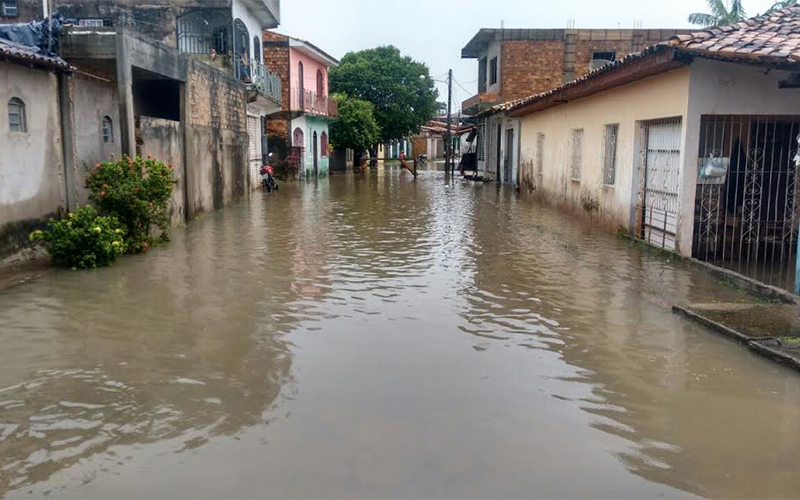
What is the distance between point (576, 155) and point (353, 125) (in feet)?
87.5

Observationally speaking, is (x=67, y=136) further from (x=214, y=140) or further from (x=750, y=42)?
(x=750, y=42)

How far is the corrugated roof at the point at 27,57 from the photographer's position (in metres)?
8.84

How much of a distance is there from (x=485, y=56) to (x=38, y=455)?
110 feet

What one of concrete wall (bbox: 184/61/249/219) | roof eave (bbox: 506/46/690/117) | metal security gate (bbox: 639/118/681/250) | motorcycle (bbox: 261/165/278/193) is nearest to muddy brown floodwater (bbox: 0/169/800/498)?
metal security gate (bbox: 639/118/681/250)

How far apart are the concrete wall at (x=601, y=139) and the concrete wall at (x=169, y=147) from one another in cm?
907

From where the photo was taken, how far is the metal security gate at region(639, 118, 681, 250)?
11.0m

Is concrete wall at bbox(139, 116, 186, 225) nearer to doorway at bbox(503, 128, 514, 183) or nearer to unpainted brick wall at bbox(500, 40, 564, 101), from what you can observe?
doorway at bbox(503, 128, 514, 183)

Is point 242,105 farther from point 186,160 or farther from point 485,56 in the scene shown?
point 485,56

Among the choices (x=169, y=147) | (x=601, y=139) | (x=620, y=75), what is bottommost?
(x=169, y=147)

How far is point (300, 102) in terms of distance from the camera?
3359 cm

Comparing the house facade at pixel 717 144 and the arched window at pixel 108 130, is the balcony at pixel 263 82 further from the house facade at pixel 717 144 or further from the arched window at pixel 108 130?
the house facade at pixel 717 144

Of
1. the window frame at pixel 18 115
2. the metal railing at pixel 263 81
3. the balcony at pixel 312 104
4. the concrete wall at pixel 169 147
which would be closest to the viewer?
the window frame at pixel 18 115

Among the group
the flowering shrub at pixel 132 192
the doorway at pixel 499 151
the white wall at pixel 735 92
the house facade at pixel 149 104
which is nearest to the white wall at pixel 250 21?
the house facade at pixel 149 104

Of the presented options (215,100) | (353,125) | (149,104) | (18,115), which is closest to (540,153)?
(215,100)
